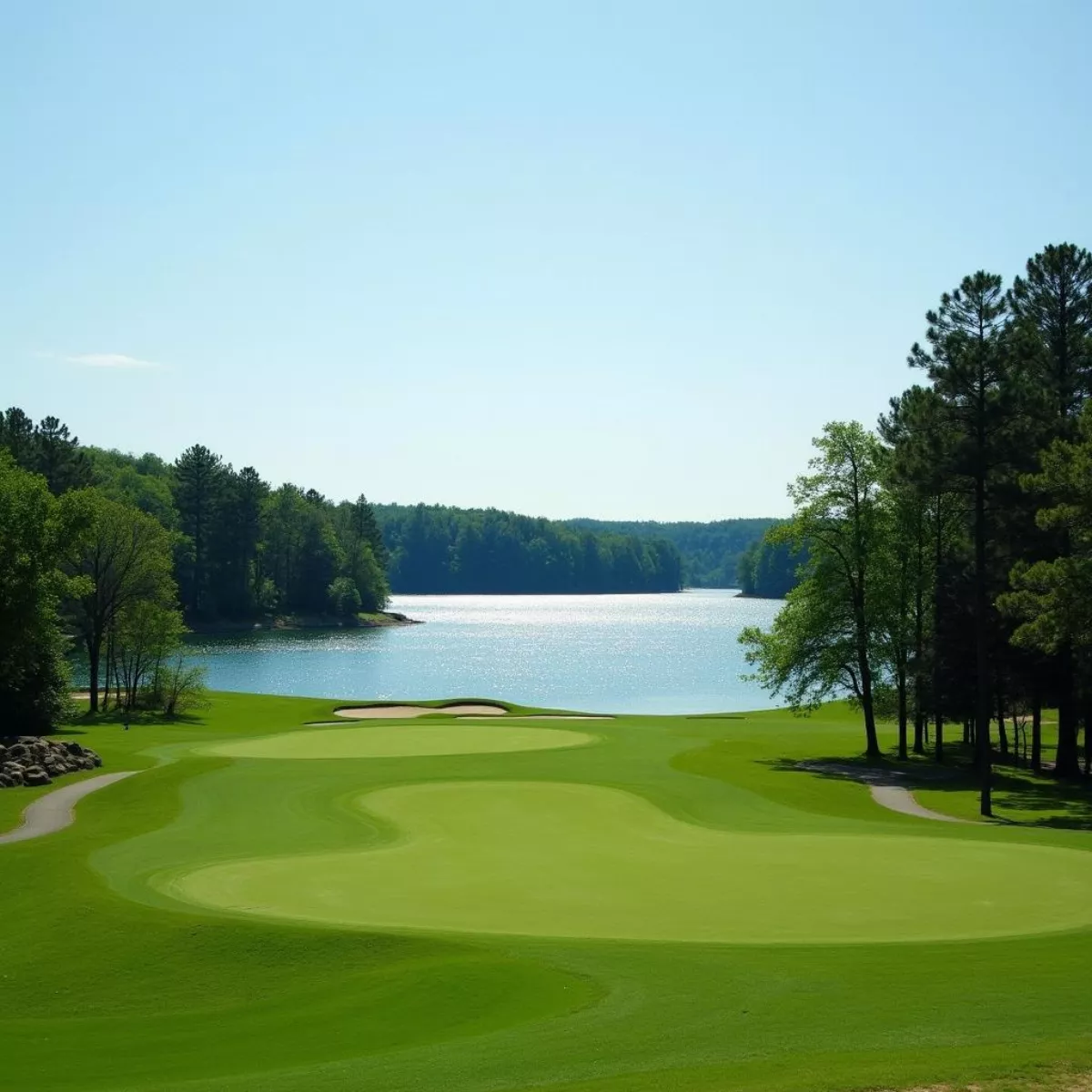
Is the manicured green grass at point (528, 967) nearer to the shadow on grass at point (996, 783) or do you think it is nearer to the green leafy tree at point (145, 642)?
the shadow on grass at point (996, 783)

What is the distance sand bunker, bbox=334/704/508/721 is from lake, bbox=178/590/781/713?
16779 mm

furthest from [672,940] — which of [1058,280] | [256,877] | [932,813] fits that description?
[1058,280]

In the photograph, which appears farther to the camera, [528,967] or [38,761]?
[38,761]

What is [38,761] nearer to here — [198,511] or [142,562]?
[142,562]

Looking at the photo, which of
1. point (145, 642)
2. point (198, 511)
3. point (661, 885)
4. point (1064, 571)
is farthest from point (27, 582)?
point (198, 511)

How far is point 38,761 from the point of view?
34.9m

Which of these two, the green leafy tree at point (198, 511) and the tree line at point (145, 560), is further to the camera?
the green leafy tree at point (198, 511)

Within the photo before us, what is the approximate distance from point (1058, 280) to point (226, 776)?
33.6 m

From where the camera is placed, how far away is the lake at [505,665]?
8544cm

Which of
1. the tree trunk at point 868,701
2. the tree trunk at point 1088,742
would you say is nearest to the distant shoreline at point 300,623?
the tree trunk at point 868,701

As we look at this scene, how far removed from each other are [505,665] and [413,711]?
49.7 m

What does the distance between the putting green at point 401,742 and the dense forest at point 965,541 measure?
29.5 ft

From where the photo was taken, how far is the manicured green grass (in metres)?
11.5

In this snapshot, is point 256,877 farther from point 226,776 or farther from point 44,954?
point 226,776
